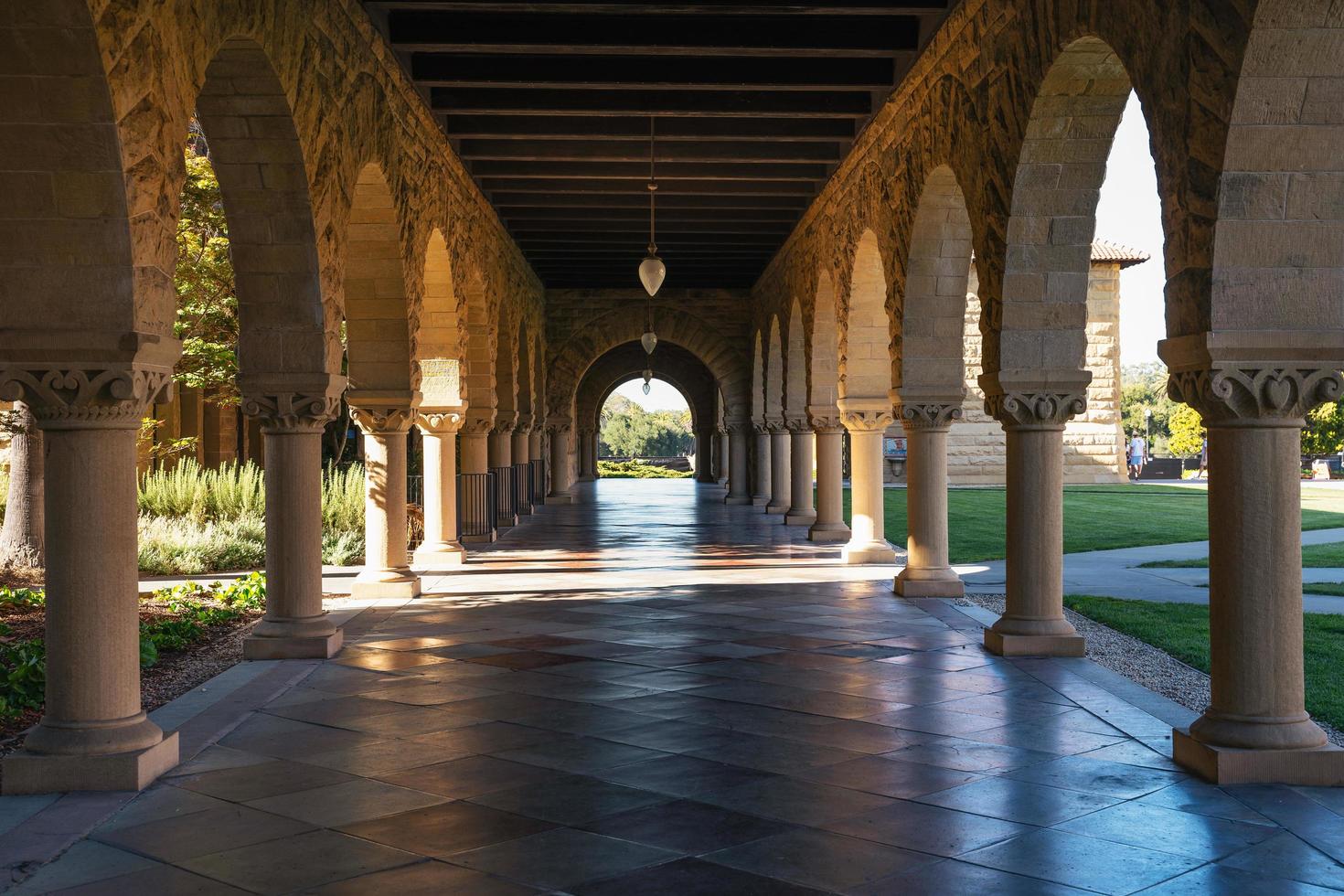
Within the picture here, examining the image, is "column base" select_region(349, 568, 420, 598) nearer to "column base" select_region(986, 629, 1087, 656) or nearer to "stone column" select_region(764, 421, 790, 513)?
"column base" select_region(986, 629, 1087, 656)

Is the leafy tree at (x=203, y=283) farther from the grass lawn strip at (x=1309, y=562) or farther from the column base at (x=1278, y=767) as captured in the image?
the column base at (x=1278, y=767)

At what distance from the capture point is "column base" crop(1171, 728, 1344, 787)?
5.41m

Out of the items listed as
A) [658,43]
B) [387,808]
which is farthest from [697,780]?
[658,43]

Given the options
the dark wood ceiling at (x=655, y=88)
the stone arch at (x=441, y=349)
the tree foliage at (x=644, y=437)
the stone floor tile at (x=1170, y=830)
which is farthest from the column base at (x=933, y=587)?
the tree foliage at (x=644, y=437)

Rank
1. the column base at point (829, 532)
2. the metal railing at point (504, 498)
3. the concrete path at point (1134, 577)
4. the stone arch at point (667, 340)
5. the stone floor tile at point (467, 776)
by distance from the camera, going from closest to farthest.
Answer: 1. the stone floor tile at point (467, 776)
2. the concrete path at point (1134, 577)
3. the column base at point (829, 532)
4. the metal railing at point (504, 498)
5. the stone arch at point (667, 340)

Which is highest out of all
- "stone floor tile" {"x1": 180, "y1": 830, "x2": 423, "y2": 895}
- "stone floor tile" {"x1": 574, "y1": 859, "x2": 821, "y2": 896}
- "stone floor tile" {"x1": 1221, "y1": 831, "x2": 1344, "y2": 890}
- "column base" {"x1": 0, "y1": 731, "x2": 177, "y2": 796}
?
"column base" {"x1": 0, "y1": 731, "x2": 177, "y2": 796}

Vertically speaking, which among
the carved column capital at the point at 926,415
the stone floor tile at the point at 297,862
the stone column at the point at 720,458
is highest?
the carved column capital at the point at 926,415

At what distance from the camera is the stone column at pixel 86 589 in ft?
17.7

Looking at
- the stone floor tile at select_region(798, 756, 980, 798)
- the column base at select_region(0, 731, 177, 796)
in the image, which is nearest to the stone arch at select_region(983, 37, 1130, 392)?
the stone floor tile at select_region(798, 756, 980, 798)

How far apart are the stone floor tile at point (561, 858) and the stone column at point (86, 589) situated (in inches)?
76.6

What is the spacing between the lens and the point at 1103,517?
21.6m

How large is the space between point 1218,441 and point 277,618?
20.3 ft

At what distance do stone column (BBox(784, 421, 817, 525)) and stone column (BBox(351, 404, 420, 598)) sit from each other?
9724 millimetres

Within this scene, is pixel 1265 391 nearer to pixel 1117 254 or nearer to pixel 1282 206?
pixel 1282 206
